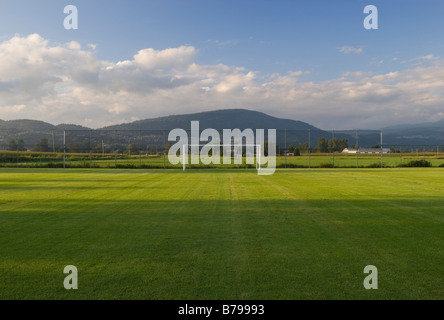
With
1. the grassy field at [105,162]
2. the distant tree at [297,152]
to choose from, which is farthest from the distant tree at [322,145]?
the distant tree at [297,152]

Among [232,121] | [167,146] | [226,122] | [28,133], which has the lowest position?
[167,146]

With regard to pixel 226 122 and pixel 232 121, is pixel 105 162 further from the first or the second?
pixel 232 121

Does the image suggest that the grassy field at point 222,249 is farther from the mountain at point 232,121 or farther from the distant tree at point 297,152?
the mountain at point 232,121

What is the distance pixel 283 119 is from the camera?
134000 millimetres

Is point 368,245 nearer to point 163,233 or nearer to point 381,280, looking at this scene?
point 381,280

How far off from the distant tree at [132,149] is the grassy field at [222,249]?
2257 cm

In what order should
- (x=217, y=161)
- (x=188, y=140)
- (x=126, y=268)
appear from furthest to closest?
(x=217, y=161) < (x=188, y=140) < (x=126, y=268)

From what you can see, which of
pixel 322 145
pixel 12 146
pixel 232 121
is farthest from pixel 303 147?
pixel 232 121

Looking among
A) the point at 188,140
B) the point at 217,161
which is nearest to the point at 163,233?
the point at 188,140

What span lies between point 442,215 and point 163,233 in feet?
20.2

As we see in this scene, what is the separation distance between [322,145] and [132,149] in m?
18.6

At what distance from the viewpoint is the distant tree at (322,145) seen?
108 ft

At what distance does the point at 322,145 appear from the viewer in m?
33.7

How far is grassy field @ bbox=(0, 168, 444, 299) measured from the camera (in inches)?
138
